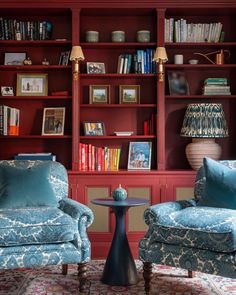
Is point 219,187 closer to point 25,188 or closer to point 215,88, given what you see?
point 25,188

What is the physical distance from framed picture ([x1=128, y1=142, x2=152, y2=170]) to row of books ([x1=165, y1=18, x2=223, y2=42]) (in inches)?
43.0

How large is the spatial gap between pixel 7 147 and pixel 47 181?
1.41 m

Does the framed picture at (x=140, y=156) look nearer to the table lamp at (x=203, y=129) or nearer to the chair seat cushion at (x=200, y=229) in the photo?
the table lamp at (x=203, y=129)

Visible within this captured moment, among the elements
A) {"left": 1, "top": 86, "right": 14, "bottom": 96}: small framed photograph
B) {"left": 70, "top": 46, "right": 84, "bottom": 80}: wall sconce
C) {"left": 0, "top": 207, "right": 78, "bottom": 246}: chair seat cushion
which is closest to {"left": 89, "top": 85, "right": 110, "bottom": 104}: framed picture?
{"left": 70, "top": 46, "right": 84, "bottom": 80}: wall sconce

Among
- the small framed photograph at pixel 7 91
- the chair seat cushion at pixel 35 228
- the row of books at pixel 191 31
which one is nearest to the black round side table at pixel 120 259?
the chair seat cushion at pixel 35 228

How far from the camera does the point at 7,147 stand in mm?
4953

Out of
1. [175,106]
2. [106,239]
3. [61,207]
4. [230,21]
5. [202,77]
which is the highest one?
[230,21]

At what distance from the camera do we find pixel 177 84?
4.83 m

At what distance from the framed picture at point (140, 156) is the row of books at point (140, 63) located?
73 centimetres

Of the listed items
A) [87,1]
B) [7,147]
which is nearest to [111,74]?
[87,1]

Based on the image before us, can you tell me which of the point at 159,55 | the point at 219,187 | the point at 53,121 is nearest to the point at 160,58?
the point at 159,55

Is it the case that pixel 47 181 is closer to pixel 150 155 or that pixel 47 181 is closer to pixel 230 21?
pixel 150 155

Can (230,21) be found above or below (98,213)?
above

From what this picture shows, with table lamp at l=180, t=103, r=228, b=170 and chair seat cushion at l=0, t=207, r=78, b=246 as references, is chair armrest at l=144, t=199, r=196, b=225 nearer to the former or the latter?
chair seat cushion at l=0, t=207, r=78, b=246
